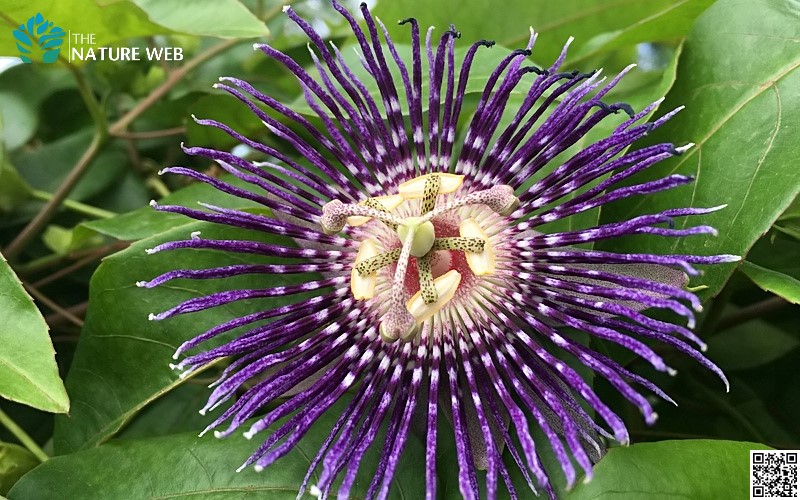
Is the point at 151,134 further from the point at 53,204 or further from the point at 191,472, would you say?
the point at 191,472

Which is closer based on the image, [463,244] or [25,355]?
[25,355]

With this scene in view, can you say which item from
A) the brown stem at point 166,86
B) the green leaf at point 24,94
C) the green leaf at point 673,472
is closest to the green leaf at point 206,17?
the brown stem at point 166,86

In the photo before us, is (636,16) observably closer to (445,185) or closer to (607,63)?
(607,63)

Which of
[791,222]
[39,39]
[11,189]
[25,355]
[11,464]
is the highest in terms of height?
[39,39]

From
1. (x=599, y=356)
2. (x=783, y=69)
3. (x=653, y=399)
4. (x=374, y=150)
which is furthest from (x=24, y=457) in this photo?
(x=783, y=69)

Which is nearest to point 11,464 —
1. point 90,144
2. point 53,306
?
point 53,306

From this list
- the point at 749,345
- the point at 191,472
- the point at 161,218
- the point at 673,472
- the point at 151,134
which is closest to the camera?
the point at 673,472

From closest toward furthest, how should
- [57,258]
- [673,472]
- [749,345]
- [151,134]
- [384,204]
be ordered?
[673,472] < [384,204] < [749,345] < [57,258] < [151,134]
